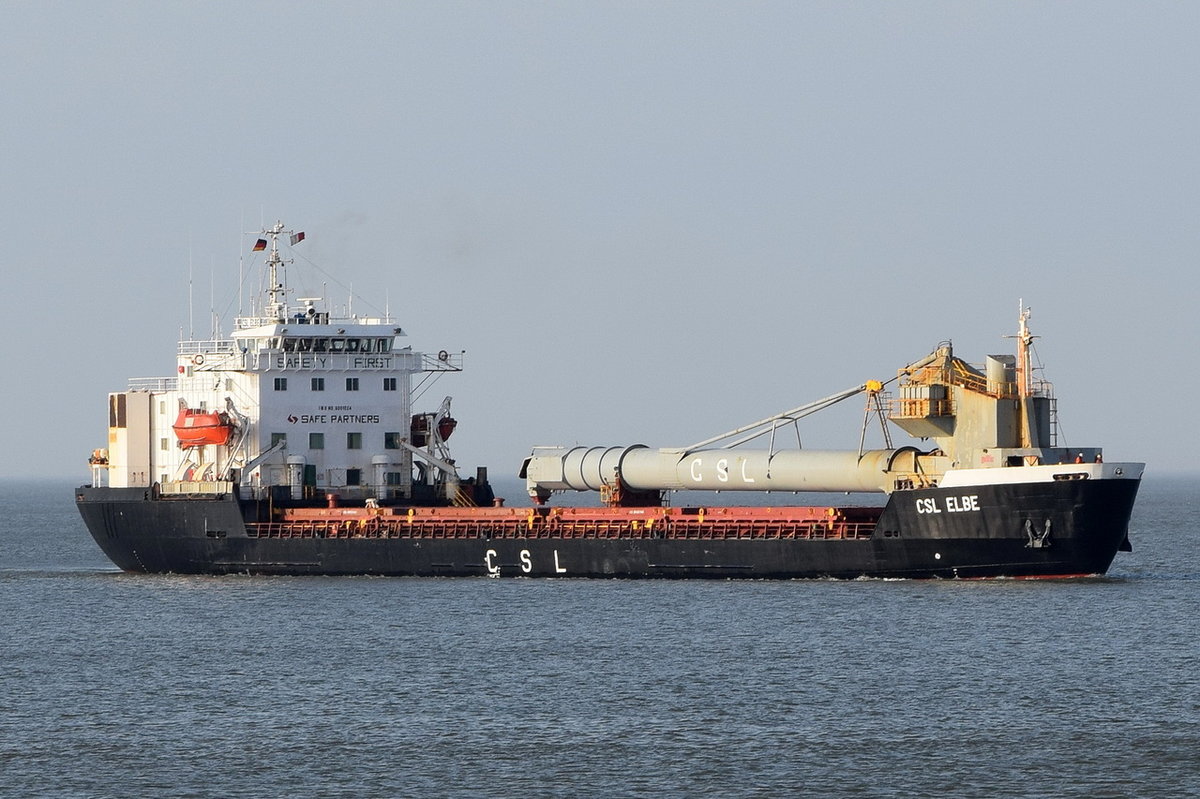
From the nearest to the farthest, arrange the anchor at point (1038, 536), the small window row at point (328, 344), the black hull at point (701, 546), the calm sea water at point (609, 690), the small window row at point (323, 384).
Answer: the calm sea water at point (609, 690), the anchor at point (1038, 536), the black hull at point (701, 546), the small window row at point (323, 384), the small window row at point (328, 344)

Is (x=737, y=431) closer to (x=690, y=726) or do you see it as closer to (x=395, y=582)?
(x=395, y=582)

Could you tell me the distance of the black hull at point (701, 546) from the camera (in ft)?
163

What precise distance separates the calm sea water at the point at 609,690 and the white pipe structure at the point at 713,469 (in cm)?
353

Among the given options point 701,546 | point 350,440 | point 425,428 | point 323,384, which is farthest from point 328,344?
point 701,546

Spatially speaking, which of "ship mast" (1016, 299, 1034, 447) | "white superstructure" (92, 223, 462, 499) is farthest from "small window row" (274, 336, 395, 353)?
"ship mast" (1016, 299, 1034, 447)

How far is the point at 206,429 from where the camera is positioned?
60.3 meters

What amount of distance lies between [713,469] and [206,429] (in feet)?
49.0

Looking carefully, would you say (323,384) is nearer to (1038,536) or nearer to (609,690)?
(1038,536)

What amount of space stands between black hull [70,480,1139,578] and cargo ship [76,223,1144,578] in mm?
56

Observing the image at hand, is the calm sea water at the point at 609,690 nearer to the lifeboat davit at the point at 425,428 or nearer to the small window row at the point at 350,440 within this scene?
the small window row at the point at 350,440

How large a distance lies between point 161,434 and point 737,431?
720 inches

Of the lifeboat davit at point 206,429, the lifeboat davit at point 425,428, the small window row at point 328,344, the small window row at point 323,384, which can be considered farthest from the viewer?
the lifeboat davit at point 425,428

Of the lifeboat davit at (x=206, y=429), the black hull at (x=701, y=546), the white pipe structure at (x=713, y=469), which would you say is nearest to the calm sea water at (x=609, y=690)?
the black hull at (x=701, y=546)

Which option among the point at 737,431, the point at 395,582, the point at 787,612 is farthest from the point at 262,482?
the point at 787,612
